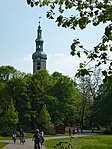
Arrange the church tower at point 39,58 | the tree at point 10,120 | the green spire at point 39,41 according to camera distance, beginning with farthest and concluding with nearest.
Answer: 1. the church tower at point 39,58
2. the green spire at point 39,41
3. the tree at point 10,120

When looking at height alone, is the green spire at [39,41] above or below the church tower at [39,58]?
above

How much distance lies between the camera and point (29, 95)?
78.7 metres

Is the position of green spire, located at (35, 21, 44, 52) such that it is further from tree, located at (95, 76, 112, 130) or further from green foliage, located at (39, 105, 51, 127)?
green foliage, located at (39, 105, 51, 127)

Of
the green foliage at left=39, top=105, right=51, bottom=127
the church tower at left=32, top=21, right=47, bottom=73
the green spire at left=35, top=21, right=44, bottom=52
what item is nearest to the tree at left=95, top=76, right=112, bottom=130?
the green foliage at left=39, top=105, right=51, bottom=127

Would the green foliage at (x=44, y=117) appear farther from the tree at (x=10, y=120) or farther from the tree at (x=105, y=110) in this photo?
the tree at (x=105, y=110)

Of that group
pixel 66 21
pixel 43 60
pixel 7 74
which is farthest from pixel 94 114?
pixel 66 21

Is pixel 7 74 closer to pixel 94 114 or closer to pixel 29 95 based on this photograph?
pixel 29 95

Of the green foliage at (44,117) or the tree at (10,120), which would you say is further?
the green foliage at (44,117)

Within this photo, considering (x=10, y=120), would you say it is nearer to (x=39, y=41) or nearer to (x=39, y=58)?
(x=39, y=41)

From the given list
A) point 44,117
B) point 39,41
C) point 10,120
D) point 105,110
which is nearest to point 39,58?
point 39,41

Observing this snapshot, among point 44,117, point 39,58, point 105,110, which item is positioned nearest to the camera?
point 44,117

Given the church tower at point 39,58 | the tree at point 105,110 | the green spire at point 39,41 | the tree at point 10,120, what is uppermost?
the green spire at point 39,41

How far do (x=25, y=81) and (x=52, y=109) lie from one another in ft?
25.1

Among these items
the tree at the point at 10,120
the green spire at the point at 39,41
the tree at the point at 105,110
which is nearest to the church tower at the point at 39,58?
the green spire at the point at 39,41
